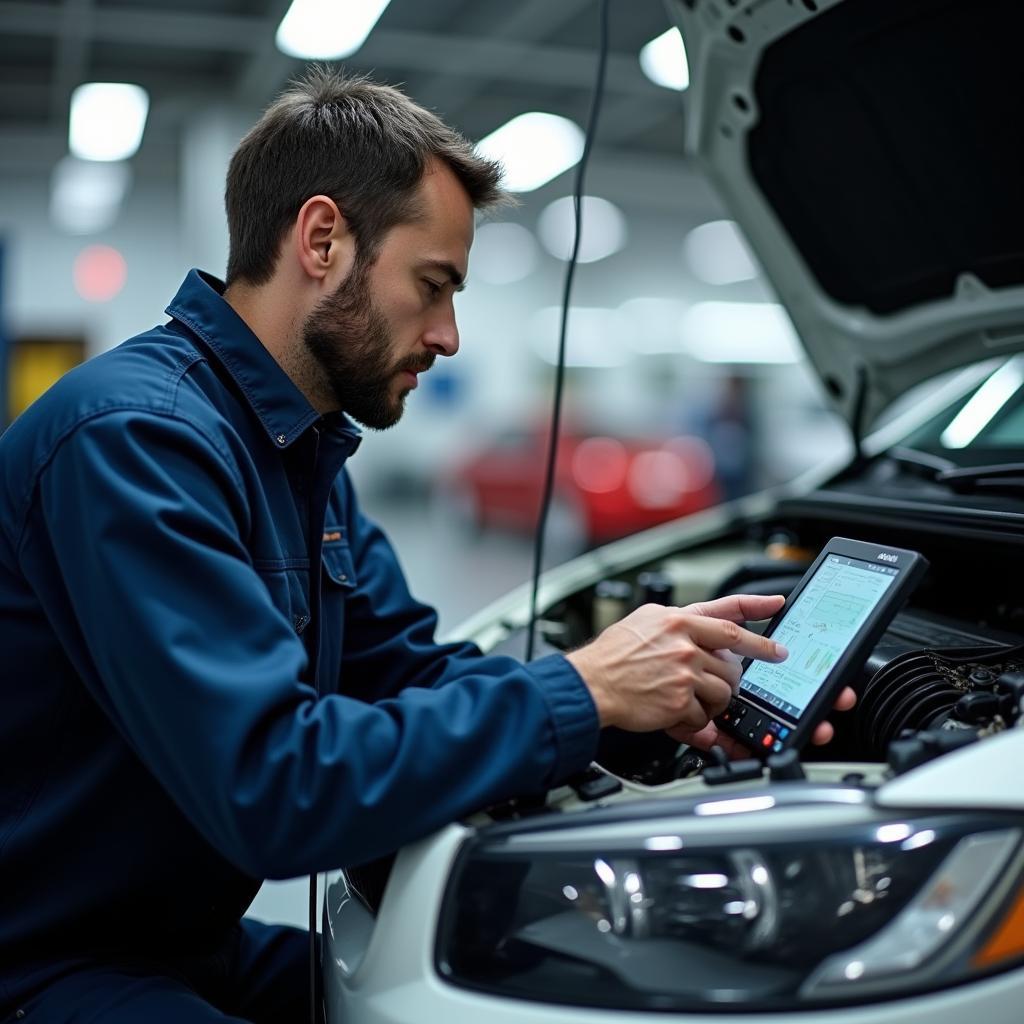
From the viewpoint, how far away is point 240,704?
910mm

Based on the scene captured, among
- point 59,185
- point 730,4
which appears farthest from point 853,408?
point 59,185

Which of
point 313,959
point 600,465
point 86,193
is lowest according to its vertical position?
point 600,465

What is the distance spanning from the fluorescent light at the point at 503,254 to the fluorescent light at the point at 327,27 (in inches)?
289

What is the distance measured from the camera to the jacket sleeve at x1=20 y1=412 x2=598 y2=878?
912mm

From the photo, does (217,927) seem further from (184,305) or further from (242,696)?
(184,305)

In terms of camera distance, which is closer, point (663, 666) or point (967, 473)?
point (663, 666)

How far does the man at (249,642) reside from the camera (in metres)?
0.94

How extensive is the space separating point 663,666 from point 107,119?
295 inches

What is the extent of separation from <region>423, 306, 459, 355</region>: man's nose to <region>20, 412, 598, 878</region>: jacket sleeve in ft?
1.25

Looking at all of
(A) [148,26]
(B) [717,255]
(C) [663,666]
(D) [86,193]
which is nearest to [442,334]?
(C) [663,666]

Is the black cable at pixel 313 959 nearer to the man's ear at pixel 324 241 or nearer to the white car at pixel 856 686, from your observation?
the white car at pixel 856 686

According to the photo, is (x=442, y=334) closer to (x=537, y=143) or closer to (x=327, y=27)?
(x=327, y=27)

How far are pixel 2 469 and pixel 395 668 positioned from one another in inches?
23.8

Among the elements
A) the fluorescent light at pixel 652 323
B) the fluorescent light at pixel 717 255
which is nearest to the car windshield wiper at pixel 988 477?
the fluorescent light at pixel 717 255
